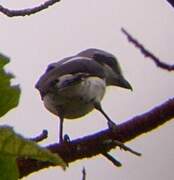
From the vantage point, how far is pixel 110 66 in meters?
6.96

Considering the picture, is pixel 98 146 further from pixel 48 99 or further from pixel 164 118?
pixel 48 99

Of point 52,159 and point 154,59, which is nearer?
point 52,159

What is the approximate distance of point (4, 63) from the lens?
0.48 metres

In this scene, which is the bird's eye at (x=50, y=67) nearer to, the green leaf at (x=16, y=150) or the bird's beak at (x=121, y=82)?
the bird's beak at (x=121, y=82)

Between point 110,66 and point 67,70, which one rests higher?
point 67,70

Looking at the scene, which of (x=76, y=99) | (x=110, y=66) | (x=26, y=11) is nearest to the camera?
(x=26, y=11)

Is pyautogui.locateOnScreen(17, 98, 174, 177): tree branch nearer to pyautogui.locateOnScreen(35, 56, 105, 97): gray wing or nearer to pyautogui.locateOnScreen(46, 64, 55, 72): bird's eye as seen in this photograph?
pyautogui.locateOnScreen(35, 56, 105, 97): gray wing

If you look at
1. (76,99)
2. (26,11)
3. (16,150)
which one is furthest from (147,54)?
(76,99)

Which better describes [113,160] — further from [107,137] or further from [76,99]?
[76,99]

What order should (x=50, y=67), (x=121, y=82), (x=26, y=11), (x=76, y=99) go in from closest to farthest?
(x=26, y=11), (x=76, y=99), (x=50, y=67), (x=121, y=82)

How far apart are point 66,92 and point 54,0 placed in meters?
4.13

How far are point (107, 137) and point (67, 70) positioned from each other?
467cm

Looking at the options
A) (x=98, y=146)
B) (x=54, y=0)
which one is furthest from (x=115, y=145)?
(x=54, y=0)

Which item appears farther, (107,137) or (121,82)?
(121,82)
